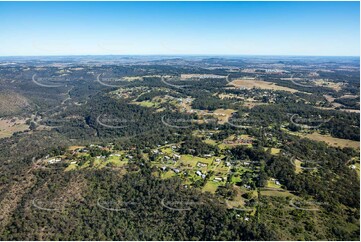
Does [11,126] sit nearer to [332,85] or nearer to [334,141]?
[334,141]

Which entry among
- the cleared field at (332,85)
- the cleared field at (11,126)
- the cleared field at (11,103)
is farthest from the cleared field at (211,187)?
the cleared field at (332,85)

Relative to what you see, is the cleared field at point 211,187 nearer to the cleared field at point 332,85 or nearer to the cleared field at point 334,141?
the cleared field at point 334,141

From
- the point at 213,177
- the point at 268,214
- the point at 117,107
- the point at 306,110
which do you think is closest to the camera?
the point at 268,214

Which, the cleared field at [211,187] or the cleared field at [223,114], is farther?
the cleared field at [223,114]

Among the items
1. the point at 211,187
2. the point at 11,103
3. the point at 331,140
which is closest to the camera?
the point at 211,187

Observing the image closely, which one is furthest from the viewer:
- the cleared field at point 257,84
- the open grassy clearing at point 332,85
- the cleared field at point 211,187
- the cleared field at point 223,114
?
the open grassy clearing at point 332,85

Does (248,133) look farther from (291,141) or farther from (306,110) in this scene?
(306,110)

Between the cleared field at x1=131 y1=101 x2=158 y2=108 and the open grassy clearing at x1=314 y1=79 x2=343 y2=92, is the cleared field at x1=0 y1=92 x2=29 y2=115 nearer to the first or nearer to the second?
the cleared field at x1=131 y1=101 x2=158 y2=108

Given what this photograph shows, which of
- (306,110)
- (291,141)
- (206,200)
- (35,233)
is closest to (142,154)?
(206,200)

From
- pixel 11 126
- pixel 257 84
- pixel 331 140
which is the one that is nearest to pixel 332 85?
pixel 257 84

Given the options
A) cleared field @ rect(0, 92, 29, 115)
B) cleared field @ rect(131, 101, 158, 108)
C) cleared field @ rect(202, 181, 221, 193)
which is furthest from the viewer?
cleared field @ rect(0, 92, 29, 115)

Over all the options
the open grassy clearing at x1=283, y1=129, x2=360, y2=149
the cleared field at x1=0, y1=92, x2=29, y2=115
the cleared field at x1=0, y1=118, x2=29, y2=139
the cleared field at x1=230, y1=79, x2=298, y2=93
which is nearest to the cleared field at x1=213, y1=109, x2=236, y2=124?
the open grassy clearing at x1=283, y1=129, x2=360, y2=149
